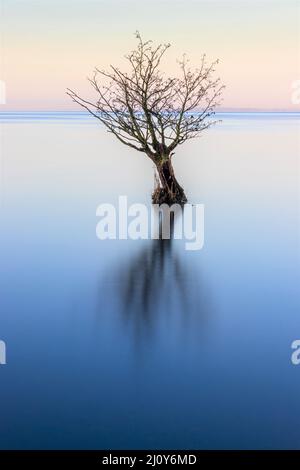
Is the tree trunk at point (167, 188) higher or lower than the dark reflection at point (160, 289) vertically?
higher

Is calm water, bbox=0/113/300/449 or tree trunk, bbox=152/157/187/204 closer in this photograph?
calm water, bbox=0/113/300/449

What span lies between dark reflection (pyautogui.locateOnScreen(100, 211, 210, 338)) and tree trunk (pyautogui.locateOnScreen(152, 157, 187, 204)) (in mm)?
835

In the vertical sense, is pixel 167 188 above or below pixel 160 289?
above

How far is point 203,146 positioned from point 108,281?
8.80 meters

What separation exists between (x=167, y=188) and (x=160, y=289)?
2027 mm

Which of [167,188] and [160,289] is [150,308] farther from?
[167,188]

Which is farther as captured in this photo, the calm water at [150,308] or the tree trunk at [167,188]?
the tree trunk at [167,188]

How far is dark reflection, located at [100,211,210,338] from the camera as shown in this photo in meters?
3.22

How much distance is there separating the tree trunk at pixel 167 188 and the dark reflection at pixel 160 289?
835mm

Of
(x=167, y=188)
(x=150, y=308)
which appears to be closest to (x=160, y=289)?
(x=150, y=308)

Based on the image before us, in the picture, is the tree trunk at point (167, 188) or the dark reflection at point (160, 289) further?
the tree trunk at point (167, 188)

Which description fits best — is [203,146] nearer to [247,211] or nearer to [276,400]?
[247,211]

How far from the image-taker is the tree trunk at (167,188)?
5277mm

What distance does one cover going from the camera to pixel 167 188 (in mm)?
5613
